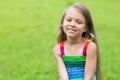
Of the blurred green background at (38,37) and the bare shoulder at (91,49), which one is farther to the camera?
the blurred green background at (38,37)

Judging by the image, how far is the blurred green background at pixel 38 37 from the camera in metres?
7.64

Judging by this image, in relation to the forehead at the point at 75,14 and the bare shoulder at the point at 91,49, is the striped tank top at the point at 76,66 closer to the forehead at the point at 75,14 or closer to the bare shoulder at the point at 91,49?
the bare shoulder at the point at 91,49

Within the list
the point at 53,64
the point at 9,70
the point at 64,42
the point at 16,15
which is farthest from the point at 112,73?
the point at 16,15

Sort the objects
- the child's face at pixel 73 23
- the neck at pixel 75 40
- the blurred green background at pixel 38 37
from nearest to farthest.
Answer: the child's face at pixel 73 23 < the neck at pixel 75 40 < the blurred green background at pixel 38 37

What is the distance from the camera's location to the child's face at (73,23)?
180 inches

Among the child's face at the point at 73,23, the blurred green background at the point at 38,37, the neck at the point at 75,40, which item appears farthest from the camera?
the blurred green background at the point at 38,37

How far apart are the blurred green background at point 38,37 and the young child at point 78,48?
2549 millimetres

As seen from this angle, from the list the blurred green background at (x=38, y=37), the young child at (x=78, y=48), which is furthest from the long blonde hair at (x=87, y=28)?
the blurred green background at (x=38, y=37)

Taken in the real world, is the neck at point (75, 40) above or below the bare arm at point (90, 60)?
above

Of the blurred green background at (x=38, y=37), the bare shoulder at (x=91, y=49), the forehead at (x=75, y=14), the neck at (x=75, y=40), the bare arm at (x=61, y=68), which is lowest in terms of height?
the blurred green background at (x=38, y=37)

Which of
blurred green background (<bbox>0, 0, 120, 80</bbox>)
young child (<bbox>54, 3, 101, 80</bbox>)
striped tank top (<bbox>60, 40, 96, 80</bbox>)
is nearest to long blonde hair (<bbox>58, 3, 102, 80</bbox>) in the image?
young child (<bbox>54, 3, 101, 80</bbox>)

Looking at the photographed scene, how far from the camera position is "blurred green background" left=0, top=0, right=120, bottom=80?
764 centimetres

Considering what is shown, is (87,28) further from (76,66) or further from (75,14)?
(76,66)

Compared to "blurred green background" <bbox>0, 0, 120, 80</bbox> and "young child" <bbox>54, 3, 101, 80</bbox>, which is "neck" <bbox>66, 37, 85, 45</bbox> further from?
"blurred green background" <bbox>0, 0, 120, 80</bbox>
